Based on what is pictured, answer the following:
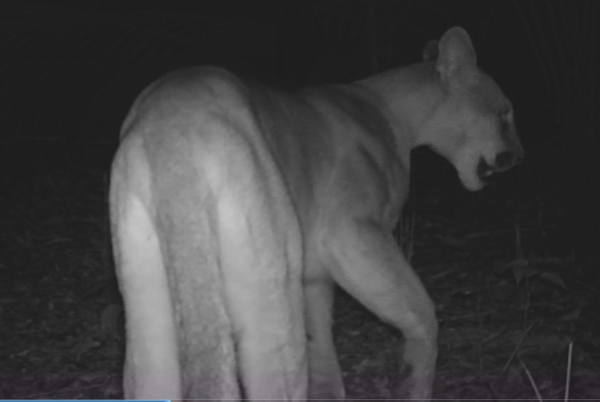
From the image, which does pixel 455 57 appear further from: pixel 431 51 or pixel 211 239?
pixel 211 239

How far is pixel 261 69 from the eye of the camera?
597 centimetres

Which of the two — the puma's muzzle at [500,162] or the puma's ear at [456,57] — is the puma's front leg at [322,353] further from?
the puma's ear at [456,57]

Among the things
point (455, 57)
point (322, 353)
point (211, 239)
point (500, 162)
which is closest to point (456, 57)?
point (455, 57)

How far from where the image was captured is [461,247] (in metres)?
6.38

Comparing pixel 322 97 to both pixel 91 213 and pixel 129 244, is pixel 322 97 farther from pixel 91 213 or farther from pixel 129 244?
pixel 91 213

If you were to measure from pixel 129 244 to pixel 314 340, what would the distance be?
132 centimetres

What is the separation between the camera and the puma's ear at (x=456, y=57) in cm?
404

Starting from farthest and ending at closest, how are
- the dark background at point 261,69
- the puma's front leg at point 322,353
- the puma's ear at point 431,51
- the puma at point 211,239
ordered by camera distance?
the dark background at point 261,69
the puma's ear at point 431,51
the puma's front leg at point 322,353
the puma at point 211,239

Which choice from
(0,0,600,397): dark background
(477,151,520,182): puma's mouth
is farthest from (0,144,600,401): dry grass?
(477,151,520,182): puma's mouth

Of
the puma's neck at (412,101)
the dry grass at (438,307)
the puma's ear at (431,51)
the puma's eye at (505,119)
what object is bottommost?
the dry grass at (438,307)

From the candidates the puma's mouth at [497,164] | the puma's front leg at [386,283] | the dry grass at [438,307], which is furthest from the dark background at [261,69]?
the puma's front leg at [386,283]

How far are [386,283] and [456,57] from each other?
45.0 inches

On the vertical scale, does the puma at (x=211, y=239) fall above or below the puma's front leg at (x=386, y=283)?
above

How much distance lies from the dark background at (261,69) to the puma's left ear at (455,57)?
2.17ft
